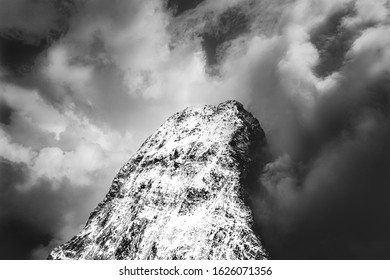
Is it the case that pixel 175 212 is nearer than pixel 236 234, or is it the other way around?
pixel 236 234

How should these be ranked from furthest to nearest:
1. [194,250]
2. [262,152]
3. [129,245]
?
[262,152], [129,245], [194,250]

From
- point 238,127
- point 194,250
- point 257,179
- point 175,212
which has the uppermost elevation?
point 238,127

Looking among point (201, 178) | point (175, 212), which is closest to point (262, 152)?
point (201, 178)

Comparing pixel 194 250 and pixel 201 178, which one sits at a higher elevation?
pixel 201 178
